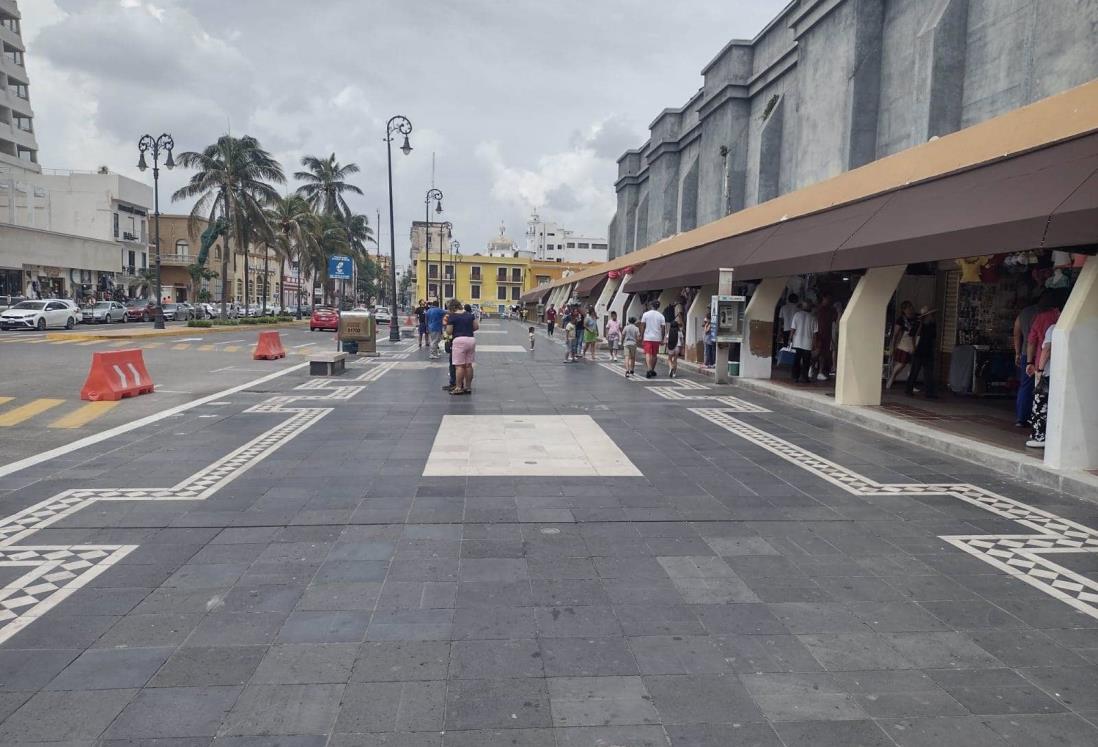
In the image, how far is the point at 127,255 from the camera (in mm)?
64000

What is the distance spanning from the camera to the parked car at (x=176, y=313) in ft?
170

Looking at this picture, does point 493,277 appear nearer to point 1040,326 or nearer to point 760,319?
point 760,319

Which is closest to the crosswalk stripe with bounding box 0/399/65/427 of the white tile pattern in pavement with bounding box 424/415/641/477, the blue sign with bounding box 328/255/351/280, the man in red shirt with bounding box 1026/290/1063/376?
the white tile pattern in pavement with bounding box 424/415/641/477

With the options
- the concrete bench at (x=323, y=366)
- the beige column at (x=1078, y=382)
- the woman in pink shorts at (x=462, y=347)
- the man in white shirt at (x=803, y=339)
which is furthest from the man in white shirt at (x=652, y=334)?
the beige column at (x=1078, y=382)

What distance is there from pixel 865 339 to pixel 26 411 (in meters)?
13.2

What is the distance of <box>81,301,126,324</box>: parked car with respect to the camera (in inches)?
1719

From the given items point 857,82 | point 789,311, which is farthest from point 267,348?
point 857,82

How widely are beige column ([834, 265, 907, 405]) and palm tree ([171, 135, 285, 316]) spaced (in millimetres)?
35294

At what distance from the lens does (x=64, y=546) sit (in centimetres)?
543

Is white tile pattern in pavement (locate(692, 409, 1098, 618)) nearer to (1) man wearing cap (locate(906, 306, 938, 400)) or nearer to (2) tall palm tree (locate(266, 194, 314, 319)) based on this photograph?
(1) man wearing cap (locate(906, 306, 938, 400))

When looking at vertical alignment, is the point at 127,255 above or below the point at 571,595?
above

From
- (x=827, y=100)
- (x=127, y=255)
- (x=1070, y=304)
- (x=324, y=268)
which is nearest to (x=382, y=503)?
(x=1070, y=304)

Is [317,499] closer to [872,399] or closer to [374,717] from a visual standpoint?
[374,717]

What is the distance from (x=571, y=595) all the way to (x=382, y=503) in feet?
8.50
